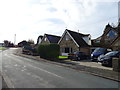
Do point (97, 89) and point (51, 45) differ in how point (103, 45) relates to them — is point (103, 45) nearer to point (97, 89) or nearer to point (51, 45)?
point (51, 45)

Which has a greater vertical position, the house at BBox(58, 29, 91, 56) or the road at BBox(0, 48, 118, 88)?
the house at BBox(58, 29, 91, 56)

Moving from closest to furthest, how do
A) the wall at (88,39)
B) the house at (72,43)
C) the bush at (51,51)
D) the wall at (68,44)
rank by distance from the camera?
the bush at (51,51) → the house at (72,43) → the wall at (68,44) → the wall at (88,39)

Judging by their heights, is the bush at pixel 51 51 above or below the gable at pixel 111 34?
below

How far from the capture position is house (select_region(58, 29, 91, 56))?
27.4 metres

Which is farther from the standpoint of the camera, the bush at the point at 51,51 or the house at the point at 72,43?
the house at the point at 72,43

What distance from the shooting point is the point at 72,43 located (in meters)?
28.1

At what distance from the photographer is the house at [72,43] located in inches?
1077

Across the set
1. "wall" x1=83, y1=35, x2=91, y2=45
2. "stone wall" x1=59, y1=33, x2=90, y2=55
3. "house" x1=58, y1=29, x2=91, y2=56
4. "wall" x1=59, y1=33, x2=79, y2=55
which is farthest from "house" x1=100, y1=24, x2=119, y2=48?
"wall" x1=59, y1=33, x2=79, y2=55

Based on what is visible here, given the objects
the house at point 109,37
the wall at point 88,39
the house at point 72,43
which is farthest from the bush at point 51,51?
the house at point 109,37

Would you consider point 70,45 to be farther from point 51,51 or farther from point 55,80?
point 55,80

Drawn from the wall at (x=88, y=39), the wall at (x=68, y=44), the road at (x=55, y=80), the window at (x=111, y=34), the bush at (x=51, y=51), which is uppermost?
the window at (x=111, y=34)

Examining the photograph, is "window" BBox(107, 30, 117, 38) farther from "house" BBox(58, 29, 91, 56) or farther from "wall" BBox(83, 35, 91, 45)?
"house" BBox(58, 29, 91, 56)

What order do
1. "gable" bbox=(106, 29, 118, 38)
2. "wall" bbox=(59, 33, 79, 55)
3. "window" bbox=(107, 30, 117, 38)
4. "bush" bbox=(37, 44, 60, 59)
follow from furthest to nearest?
"gable" bbox=(106, 29, 118, 38) → "window" bbox=(107, 30, 117, 38) → "wall" bbox=(59, 33, 79, 55) → "bush" bbox=(37, 44, 60, 59)

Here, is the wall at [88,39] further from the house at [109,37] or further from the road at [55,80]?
the road at [55,80]
